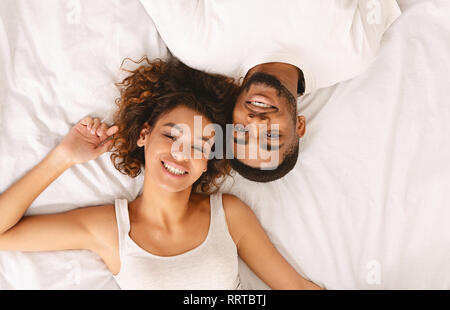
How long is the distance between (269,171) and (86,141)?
0.64 meters

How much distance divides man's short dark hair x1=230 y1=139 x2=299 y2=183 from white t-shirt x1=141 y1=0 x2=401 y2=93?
0.95 feet

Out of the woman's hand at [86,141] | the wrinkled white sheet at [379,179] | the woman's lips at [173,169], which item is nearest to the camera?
the woman's lips at [173,169]

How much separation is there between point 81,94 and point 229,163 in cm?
58

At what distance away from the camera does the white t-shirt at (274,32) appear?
4.95 ft

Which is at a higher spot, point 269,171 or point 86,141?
point 86,141

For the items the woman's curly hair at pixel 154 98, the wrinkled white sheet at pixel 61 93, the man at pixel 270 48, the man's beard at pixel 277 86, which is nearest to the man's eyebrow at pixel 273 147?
the man at pixel 270 48

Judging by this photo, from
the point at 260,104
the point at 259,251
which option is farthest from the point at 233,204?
the point at 260,104

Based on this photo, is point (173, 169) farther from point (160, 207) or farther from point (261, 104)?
point (261, 104)

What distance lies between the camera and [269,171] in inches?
59.4

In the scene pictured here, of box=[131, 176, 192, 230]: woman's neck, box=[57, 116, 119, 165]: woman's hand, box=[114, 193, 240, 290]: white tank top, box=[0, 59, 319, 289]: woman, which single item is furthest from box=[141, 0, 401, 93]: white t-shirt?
box=[114, 193, 240, 290]: white tank top

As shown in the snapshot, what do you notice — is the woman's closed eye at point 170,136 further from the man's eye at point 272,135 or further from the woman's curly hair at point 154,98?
the man's eye at point 272,135

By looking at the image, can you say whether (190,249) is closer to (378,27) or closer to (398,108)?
(398,108)

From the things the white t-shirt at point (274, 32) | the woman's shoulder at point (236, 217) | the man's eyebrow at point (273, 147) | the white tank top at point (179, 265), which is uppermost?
the white t-shirt at point (274, 32)

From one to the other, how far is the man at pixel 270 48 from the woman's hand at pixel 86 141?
0.38 meters
